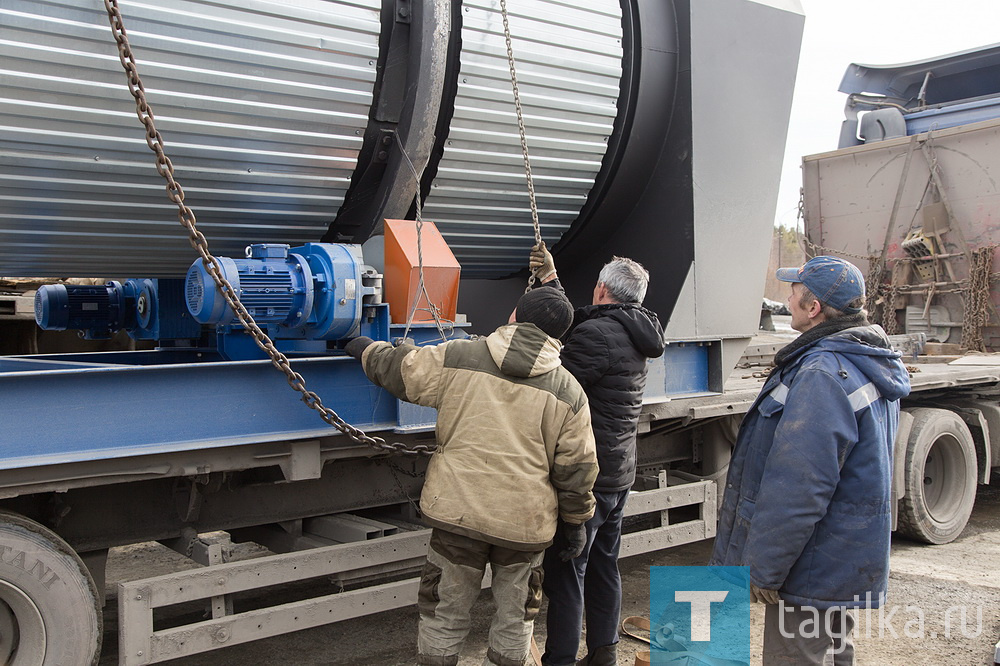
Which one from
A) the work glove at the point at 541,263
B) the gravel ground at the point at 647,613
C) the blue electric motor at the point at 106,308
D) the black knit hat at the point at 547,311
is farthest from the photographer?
the blue electric motor at the point at 106,308

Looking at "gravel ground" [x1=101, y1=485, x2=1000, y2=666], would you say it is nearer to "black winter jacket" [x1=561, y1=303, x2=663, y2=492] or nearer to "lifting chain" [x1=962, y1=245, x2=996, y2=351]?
"black winter jacket" [x1=561, y1=303, x2=663, y2=492]

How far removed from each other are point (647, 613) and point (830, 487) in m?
2.43

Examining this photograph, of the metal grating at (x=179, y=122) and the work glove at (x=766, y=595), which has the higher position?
the metal grating at (x=179, y=122)

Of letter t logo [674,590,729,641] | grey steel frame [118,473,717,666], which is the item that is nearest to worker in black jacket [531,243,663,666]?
grey steel frame [118,473,717,666]

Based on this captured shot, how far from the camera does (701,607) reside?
4.71 m

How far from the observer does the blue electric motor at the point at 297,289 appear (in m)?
3.32

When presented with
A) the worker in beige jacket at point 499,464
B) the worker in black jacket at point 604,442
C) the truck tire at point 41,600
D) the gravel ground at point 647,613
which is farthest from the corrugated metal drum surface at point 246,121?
the gravel ground at point 647,613

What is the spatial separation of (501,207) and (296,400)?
1836mm

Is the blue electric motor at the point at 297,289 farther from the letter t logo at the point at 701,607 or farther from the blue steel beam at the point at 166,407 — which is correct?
the letter t logo at the point at 701,607

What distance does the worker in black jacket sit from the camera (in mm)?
3580

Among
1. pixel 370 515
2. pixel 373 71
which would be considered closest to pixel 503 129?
pixel 373 71

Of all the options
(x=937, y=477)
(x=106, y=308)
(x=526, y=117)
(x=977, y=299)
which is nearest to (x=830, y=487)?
(x=526, y=117)

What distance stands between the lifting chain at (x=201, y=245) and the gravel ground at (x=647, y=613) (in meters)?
0.95

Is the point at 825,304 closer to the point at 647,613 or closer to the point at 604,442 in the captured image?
the point at 604,442
